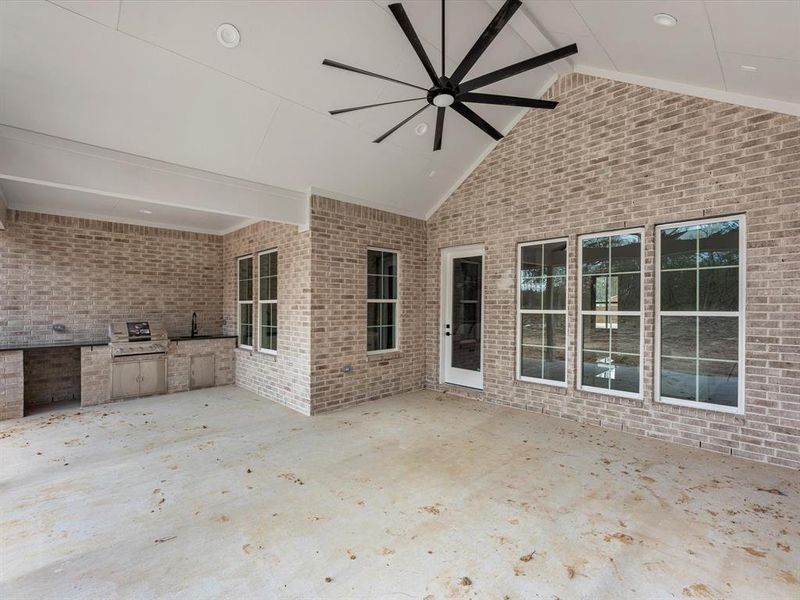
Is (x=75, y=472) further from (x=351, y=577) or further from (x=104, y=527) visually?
(x=351, y=577)

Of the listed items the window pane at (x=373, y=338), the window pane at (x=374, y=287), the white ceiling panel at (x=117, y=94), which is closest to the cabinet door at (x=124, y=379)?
the white ceiling panel at (x=117, y=94)

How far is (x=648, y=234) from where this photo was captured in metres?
4.40

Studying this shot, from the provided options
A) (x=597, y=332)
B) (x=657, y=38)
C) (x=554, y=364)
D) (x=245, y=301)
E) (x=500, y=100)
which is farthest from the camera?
(x=245, y=301)

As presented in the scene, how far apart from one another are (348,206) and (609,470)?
15.0 feet

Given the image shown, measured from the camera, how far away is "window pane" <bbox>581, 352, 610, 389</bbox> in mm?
4801

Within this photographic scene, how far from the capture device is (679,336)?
4.26 metres

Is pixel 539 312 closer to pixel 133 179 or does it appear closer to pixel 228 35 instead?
pixel 228 35

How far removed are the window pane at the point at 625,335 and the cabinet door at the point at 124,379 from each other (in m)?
6.99

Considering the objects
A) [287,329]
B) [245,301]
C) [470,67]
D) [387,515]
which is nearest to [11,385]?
[245,301]

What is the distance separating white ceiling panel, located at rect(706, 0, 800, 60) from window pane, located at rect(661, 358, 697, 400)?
9.44 ft

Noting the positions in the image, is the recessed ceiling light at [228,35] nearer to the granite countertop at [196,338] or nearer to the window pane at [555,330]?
the window pane at [555,330]

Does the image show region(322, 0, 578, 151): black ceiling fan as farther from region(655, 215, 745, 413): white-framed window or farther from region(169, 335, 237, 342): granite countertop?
region(169, 335, 237, 342): granite countertop

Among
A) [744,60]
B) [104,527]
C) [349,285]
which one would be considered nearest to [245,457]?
[104,527]

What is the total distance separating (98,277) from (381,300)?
187 inches
